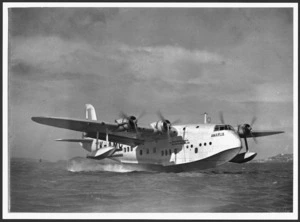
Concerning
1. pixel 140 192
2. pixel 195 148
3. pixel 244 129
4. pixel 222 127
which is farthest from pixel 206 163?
pixel 140 192

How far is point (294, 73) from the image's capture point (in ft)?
55.2

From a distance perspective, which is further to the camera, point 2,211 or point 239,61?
point 239,61

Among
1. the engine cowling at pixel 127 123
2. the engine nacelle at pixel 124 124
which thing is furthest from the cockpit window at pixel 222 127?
the engine nacelle at pixel 124 124

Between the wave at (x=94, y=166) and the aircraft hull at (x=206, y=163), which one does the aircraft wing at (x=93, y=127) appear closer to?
the wave at (x=94, y=166)

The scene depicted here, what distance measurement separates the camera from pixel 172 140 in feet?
67.7

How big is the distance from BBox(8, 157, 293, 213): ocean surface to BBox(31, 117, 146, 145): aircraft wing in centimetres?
172

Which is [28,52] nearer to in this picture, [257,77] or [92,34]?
[92,34]

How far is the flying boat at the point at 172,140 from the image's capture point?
19.0 metres

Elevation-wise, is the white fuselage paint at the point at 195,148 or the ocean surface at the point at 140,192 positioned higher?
the white fuselage paint at the point at 195,148

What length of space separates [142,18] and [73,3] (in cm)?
295

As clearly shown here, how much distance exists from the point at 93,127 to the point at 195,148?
16.7 ft

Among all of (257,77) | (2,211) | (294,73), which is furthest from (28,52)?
(294,73)

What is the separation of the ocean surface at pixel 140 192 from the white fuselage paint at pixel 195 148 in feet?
3.95

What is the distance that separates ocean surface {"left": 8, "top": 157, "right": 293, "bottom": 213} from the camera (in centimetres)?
1661
